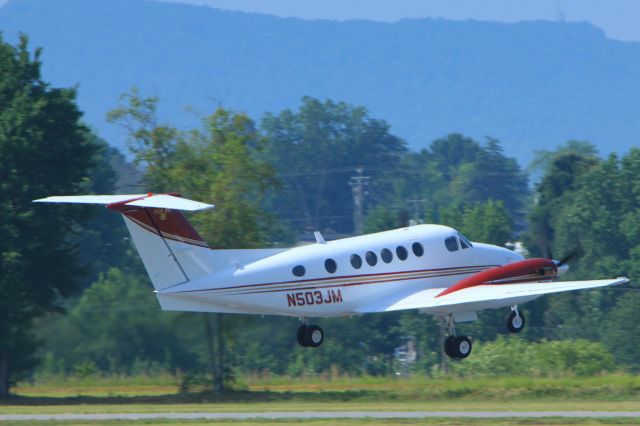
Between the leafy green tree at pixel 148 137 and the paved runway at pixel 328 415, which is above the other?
the leafy green tree at pixel 148 137

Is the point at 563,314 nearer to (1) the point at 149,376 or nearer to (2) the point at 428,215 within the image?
(2) the point at 428,215

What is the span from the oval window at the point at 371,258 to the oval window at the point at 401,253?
0.82 metres

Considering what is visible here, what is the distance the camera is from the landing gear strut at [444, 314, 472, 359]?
122 ft

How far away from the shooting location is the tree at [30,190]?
162ft

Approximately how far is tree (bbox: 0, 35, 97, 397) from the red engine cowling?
2059 centimetres

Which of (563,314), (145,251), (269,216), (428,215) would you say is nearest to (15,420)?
(145,251)

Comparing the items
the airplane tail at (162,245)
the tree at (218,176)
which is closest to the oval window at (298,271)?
the airplane tail at (162,245)

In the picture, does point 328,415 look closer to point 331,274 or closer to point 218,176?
point 331,274

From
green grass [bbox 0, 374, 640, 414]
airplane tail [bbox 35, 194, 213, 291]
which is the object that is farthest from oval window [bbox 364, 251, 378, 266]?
green grass [bbox 0, 374, 640, 414]

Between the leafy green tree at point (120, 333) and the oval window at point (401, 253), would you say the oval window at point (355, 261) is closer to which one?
the oval window at point (401, 253)

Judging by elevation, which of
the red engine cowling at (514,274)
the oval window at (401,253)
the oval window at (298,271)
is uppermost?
the oval window at (401,253)

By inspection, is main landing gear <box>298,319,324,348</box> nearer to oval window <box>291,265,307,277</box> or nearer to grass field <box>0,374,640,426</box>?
oval window <box>291,265,307,277</box>

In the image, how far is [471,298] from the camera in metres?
35.3

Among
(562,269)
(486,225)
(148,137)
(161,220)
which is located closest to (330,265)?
(161,220)
